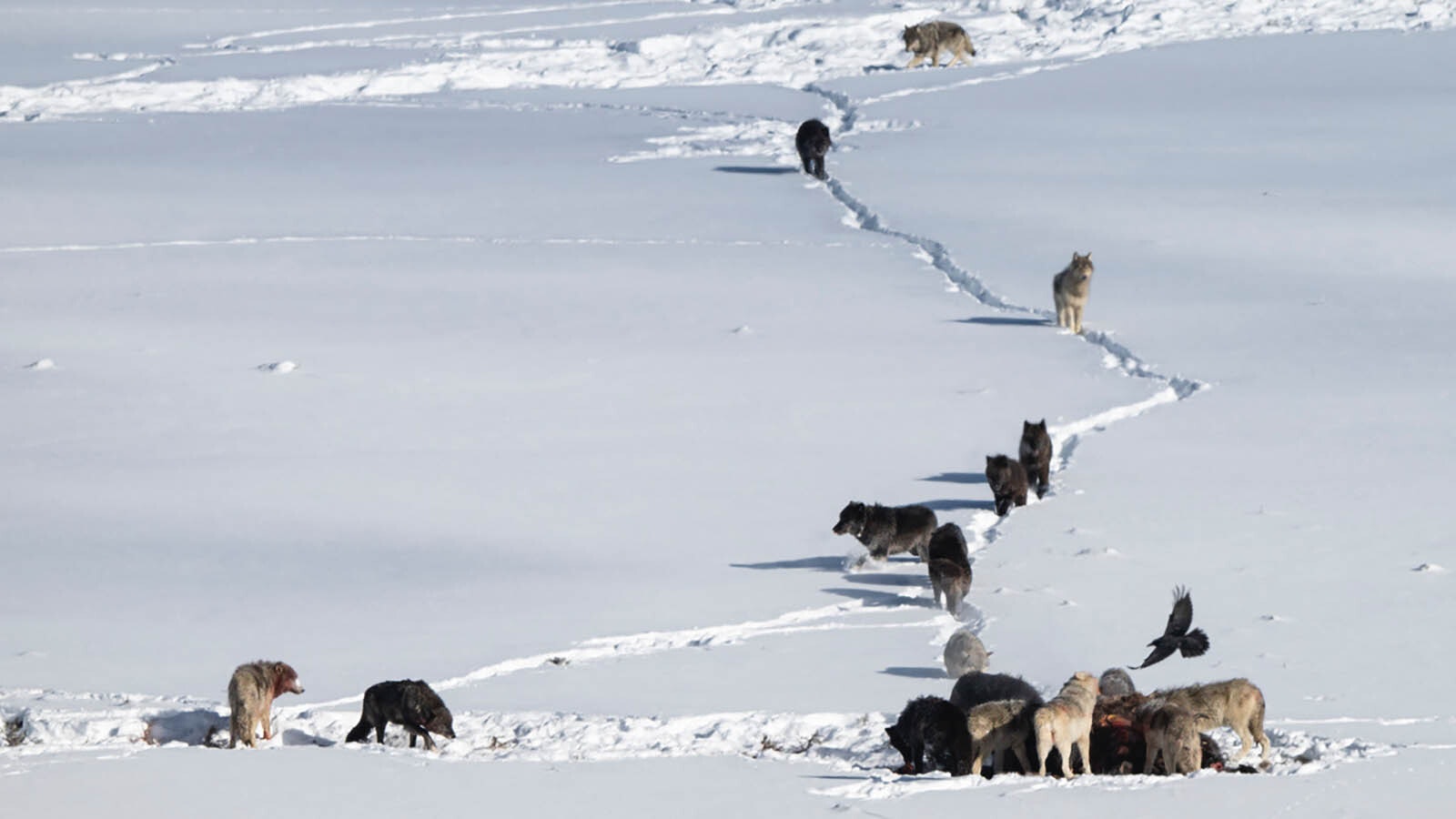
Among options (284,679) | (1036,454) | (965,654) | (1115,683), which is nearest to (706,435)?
(1036,454)

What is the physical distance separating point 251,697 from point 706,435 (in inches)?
200

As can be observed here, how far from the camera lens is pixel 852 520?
891 cm

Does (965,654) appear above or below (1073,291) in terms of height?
below

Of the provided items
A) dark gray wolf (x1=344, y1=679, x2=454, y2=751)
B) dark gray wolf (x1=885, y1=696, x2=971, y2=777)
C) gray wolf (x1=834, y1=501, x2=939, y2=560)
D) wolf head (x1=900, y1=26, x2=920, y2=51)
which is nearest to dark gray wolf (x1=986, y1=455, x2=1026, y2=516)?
gray wolf (x1=834, y1=501, x2=939, y2=560)

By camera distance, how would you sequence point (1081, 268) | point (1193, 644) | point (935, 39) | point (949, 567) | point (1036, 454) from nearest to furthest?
1. point (1193, 644)
2. point (949, 567)
3. point (1036, 454)
4. point (1081, 268)
5. point (935, 39)

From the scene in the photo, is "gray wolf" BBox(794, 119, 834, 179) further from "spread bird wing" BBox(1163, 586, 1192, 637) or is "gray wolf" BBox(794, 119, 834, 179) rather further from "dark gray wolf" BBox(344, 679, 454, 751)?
"dark gray wolf" BBox(344, 679, 454, 751)

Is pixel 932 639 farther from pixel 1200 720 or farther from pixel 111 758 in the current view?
pixel 111 758

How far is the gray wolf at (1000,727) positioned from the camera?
6.08 metres

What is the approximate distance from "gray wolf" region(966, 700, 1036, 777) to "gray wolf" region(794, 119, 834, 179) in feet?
49.0

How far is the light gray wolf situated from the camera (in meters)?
5.96

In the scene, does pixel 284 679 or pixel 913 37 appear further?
pixel 913 37

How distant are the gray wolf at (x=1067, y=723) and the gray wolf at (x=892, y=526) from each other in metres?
2.70

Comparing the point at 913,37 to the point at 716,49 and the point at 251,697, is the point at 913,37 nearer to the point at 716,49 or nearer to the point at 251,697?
the point at 716,49

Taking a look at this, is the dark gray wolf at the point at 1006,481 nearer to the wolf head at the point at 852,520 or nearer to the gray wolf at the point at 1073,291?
the wolf head at the point at 852,520
